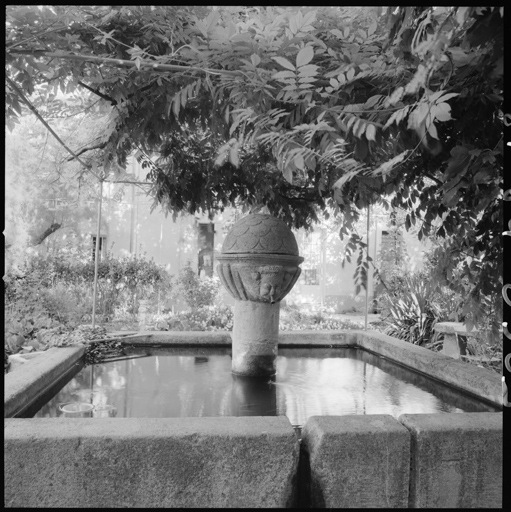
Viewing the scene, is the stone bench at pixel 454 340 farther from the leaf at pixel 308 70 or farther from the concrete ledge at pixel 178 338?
the leaf at pixel 308 70

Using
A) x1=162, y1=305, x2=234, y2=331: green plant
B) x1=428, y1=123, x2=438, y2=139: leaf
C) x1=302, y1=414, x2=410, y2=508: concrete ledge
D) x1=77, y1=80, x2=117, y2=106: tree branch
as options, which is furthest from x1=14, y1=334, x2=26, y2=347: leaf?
x1=428, y1=123, x2=438, y2=139: leaf

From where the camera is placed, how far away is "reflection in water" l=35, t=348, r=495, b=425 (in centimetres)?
352

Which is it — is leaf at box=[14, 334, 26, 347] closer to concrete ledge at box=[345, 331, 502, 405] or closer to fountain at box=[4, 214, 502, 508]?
fountain at box=[4, 214, 502, 508]

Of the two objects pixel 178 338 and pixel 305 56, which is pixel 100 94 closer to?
pixel 305 56

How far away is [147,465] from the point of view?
7.32ft

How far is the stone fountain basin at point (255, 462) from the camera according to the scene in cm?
221

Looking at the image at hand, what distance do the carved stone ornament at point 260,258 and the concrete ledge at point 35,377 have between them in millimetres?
1564

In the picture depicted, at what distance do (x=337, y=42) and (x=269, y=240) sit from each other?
5.71ft

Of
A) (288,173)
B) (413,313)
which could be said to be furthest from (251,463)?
(413,313)

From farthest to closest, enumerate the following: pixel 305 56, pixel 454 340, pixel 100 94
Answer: pixel 454 340
pixel 100 94
pixel 305 56

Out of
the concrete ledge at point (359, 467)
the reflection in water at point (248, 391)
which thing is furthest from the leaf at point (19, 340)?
the concrete ledge at point (359, 467)

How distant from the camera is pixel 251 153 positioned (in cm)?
527

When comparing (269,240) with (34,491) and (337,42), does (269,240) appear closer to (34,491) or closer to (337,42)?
(337,42)

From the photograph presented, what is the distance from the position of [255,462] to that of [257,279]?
7.15 feet
